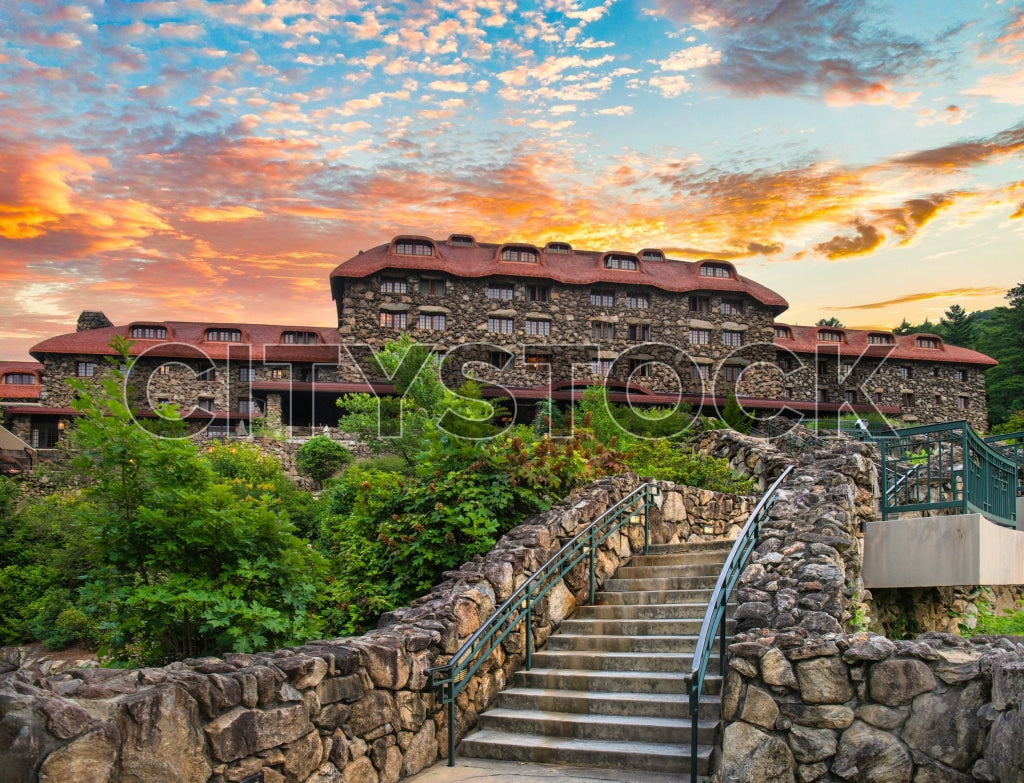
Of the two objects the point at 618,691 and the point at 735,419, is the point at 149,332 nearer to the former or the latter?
the point at 735,419

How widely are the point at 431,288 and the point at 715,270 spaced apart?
633 inches

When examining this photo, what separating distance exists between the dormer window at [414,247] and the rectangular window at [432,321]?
331 centimetres

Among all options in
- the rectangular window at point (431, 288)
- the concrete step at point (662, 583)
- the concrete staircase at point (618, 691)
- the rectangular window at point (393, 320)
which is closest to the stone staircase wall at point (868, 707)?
the concrete staircase at point (618, 691)

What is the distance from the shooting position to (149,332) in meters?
47.4

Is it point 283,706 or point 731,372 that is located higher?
point 731,372

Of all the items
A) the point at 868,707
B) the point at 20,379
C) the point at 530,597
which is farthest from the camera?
the point at 20,379

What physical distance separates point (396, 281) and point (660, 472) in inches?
1203

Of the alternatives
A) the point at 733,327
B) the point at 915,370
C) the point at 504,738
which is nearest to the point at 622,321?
the point at 733,327

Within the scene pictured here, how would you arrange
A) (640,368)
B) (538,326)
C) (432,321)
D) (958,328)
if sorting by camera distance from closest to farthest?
(432,321), (538,326), (640,368), (958,328)

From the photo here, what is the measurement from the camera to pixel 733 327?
159 ft

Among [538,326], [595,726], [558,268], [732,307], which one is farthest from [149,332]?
[595,726]

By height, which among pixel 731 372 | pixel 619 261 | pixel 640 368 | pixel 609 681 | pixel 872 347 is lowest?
pixel 609 681

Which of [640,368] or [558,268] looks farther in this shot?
[558,268]

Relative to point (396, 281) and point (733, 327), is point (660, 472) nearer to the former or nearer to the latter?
point (396, 281)
